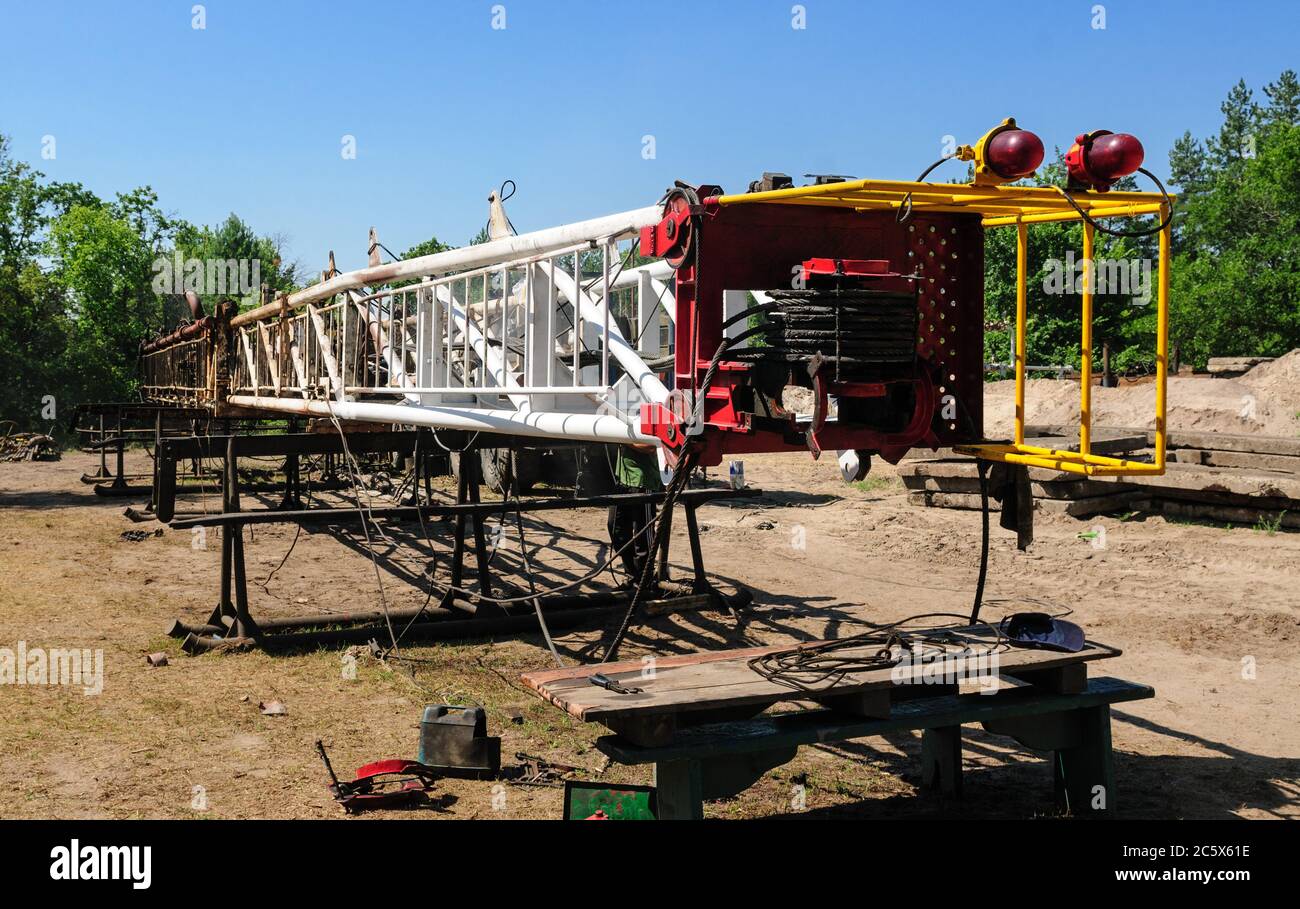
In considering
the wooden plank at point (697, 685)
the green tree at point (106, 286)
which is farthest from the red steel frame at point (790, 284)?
the green tree at point (106, 286)

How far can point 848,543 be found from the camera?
1445 centimetres

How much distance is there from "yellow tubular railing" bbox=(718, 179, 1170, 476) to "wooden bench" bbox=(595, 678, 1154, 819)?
1195 mm

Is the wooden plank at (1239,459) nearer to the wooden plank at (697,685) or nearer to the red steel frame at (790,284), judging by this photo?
the wooden plank at (697,685)

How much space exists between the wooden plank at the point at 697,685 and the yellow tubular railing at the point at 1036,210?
1.01m

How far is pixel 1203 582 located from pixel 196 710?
9781mm

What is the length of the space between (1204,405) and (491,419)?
1749 cm

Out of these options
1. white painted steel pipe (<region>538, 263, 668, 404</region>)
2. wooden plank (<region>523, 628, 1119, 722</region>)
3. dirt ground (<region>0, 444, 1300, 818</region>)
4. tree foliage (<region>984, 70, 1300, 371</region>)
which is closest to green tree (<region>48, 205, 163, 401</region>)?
dirt ground (<region>0, 444, 1300, 818</region>)

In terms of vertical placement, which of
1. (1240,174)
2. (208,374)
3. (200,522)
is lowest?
(200,522)

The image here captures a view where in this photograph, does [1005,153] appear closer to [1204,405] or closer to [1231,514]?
[1231,514]

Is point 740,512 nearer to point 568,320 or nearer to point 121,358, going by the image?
point 568,320

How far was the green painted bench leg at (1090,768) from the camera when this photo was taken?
5.34 m

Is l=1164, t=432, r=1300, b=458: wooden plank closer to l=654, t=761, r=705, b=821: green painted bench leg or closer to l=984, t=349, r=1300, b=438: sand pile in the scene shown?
l=984, t=349, r=1300, b=438: sand pile

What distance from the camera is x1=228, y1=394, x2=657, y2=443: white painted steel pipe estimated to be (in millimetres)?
5574

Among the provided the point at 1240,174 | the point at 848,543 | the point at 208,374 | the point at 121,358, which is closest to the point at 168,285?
the point at 121,358
